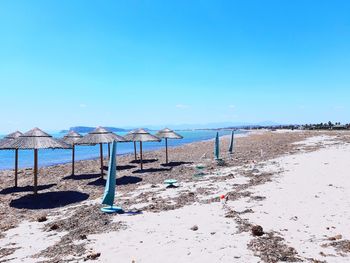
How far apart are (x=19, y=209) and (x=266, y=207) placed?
809 cm

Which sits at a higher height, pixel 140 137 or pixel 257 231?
pixel 140 137

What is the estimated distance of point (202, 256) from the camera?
4.95 m

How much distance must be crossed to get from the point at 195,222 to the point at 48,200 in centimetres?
676

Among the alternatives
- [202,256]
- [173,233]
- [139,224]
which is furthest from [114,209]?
[202,256]

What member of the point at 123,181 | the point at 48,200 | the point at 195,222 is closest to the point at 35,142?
the point at 48,200

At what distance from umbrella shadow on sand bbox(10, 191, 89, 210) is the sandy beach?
0.13 feet

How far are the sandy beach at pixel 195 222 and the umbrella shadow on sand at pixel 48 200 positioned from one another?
1.5 inches

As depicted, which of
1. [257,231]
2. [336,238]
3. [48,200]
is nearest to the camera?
[336,238]

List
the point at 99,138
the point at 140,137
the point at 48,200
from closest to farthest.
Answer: the point at 48,200 → the point at 99,138 → the point at 140,137

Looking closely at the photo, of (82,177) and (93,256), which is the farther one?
(82,177)

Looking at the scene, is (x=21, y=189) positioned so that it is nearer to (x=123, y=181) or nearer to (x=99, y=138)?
(x=99, y=138)

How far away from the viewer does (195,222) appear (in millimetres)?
6762

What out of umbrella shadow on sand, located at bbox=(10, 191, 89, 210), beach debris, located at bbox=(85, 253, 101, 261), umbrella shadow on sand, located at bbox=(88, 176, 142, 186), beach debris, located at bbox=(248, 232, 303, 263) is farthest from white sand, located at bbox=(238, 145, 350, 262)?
umbrella shadow on sand, located at bbox=(10, 191, 89, 210)

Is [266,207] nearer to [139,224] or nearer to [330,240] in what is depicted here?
[330,240]
